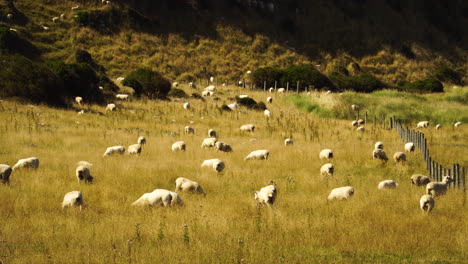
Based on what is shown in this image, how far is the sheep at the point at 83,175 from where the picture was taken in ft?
38.2

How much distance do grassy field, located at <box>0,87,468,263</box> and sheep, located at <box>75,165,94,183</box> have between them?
26 cm

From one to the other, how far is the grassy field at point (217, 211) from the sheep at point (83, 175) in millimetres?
257

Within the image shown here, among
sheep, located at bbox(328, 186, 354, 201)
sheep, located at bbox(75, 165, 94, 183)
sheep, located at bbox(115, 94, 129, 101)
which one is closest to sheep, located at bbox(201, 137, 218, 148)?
sheep, located at bbox(75, 165, 94, 183)

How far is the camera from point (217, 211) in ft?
31.9

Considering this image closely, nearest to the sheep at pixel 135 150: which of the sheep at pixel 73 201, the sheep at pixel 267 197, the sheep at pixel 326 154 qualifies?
the sheep at pixel 73 201

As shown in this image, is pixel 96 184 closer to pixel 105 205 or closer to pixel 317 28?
pixel 105 205

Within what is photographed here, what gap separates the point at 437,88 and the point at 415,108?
64.5ft

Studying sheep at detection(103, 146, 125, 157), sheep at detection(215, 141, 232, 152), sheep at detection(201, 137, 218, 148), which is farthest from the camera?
sheep at detection(201, 137, 218, 148)

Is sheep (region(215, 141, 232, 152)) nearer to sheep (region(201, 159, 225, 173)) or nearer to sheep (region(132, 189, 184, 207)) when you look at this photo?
Answer: sheep (region(201, 159, 225, 173))

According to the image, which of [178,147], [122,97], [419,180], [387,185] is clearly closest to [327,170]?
[387,185]

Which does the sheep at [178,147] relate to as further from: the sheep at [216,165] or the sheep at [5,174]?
the sheep at [5,174]

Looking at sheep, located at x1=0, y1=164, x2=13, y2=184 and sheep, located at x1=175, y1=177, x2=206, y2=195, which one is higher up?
sheep, located at x1=0, y1=164, x2=13, y2=184

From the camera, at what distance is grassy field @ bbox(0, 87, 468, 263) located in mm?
7418

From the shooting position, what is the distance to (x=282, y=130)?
24.5 meters
